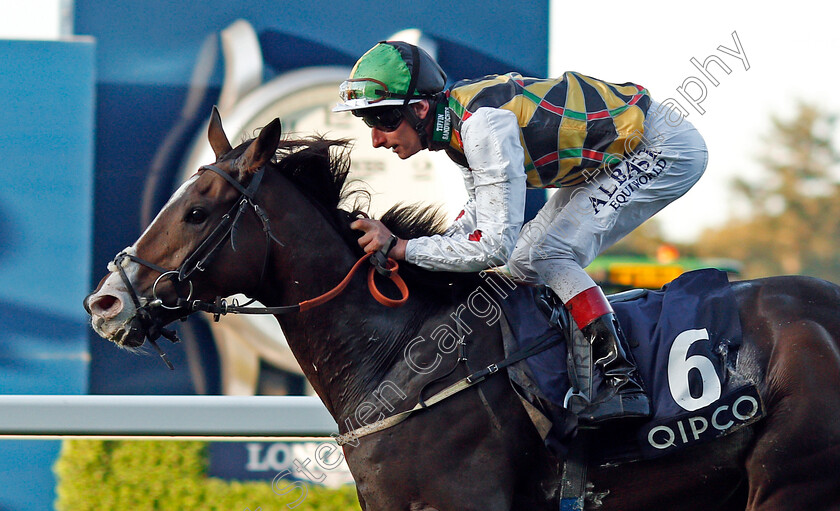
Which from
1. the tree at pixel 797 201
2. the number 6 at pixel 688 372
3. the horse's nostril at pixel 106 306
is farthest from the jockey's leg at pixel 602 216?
the tree at pixel 797 201

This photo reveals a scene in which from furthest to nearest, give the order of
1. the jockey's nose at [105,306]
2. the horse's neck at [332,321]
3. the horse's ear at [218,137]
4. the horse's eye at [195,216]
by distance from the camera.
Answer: the horse's ear at [218,137], the horse's neck at [332,321], the horse's eye at [195,216], the jockey's nose at [105,306]

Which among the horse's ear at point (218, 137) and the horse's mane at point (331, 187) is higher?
the horse's ear at point (218, 137)

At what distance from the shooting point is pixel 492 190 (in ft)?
8.64

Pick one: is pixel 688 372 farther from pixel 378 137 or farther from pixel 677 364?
pixel 378 137

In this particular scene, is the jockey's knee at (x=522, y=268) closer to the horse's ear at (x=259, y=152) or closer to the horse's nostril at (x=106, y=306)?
the horse's ear at (x=259, y=152)

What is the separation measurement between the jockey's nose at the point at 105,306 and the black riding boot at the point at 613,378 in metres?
1.44

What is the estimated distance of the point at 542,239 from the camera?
2.86 meters

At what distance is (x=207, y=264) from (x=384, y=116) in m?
0.75

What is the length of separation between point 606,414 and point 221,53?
9.93ft

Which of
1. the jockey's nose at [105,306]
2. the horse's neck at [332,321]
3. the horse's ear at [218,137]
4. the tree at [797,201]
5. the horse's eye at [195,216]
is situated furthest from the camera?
the tree at [797,201]

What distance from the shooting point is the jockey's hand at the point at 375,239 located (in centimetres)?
278

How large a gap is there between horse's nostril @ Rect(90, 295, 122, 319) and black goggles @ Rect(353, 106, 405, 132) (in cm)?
96

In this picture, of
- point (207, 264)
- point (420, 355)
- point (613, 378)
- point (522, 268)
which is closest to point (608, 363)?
point (613, 378)

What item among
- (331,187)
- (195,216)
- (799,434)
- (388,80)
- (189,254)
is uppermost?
(388,80)
